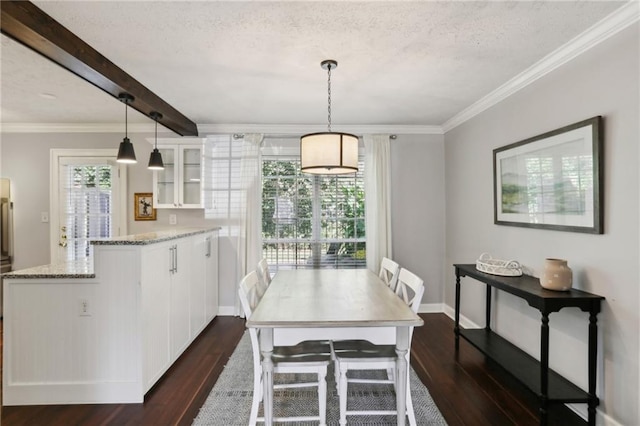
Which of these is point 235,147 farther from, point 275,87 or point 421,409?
point 421,409

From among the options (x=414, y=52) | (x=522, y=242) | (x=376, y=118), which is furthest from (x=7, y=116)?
(x=522, y=242)

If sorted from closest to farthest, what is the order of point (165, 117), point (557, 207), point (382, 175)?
point (557, 207)
point (165, 117)
point (382, 175)

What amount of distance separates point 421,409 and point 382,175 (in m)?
2.70

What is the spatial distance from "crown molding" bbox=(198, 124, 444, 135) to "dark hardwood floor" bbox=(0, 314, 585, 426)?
2.55 metres

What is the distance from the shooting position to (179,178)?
404 centimetres

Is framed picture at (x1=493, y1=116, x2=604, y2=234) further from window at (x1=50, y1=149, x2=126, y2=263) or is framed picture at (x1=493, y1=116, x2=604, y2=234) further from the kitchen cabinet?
window at (x1=50, y1=149, x2=126, y2=263)

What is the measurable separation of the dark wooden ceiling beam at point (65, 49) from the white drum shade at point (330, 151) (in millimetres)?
1527

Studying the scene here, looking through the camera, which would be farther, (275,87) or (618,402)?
(275,87)

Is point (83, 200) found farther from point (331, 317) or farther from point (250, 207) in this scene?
point (331, 317)

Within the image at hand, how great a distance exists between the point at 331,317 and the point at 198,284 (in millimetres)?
2189

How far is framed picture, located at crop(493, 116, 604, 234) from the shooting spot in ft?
6.81

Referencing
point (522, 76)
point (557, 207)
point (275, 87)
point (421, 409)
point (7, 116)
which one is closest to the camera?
point (421, 409)

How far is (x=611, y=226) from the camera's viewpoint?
197 cm

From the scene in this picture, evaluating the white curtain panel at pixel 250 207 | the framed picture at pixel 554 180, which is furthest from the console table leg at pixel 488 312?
the white curtain panel at pixel 250 207
